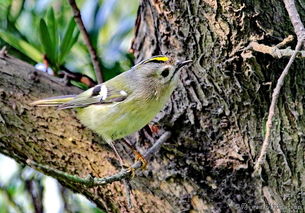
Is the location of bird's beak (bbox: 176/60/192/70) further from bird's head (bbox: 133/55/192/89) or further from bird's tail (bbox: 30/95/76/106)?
bird's tail (bbox: 30/95/76/106)

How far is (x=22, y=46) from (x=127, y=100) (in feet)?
1.56

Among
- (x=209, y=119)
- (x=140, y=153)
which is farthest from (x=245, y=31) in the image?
(x=140, y=153)

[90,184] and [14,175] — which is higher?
[90,184]

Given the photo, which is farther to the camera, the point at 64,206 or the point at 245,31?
the point at 64,206

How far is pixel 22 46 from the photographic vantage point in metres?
2.06

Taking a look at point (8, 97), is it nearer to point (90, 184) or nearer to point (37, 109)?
point (37, 109)

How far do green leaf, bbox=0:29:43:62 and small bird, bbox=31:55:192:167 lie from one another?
286 mm

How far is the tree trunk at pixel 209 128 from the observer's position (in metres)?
1.71

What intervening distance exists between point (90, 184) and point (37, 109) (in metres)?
0.56

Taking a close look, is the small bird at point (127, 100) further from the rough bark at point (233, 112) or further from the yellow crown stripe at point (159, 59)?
the rough bark at point (233, 112)

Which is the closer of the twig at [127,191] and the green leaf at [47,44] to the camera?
the twig at [127,191]

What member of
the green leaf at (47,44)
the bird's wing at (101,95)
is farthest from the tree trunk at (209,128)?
the green leaf at (47,44)

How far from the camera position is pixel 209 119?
177 cm

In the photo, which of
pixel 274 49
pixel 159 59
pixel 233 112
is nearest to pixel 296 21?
pixel 274 49
